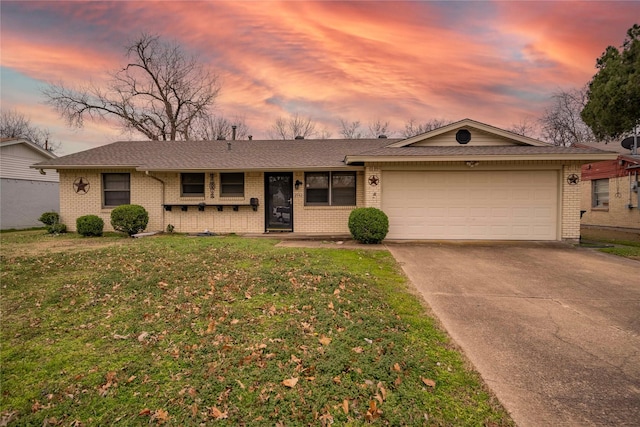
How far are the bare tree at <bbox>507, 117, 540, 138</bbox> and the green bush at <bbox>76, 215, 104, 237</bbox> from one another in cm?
4095

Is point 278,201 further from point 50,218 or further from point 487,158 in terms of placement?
point 50,218

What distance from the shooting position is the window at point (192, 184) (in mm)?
12703

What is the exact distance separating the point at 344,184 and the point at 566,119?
33.6 m

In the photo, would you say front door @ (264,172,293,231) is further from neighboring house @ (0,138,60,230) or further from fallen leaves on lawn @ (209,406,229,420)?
neighboring house @ (0,138,60,230)

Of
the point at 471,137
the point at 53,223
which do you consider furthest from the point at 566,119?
the point at 53,223

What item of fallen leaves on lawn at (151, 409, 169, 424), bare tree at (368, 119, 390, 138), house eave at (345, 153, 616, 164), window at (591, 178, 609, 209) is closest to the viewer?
fallen leaves on lawn at (151, 409, 169, 424)

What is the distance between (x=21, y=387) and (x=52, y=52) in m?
11.8

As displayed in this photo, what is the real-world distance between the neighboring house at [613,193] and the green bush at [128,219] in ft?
58.2

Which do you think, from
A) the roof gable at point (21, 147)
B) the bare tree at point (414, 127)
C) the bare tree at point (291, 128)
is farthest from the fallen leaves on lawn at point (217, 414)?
the bare tree at point (414, 127)

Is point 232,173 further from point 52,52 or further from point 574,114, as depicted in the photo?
point 574,114

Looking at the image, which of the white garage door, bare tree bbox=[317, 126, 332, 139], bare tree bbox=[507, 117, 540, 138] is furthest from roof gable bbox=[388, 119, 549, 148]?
bare tree bbox=[507, 117, 540, 138]

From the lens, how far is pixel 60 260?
7.18 meters

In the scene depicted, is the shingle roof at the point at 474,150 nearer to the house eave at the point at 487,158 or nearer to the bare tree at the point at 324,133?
the house eave at the point at 487,158

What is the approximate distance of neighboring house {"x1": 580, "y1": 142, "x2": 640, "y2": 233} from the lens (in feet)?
46.1
